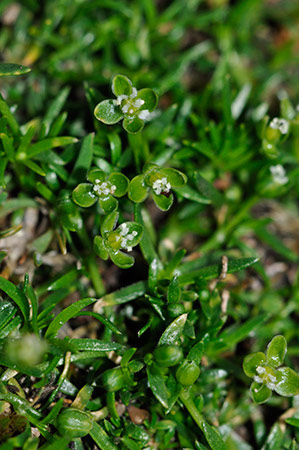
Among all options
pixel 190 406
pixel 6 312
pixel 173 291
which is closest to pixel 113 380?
pixel 190 406

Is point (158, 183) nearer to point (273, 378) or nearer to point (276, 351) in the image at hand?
point (276, 351)

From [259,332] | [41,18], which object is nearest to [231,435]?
[259,332]

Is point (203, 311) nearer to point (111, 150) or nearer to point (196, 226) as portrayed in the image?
point (196, 226)

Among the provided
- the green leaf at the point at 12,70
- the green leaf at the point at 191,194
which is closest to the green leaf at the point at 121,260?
the green leaf at the point at 191,194

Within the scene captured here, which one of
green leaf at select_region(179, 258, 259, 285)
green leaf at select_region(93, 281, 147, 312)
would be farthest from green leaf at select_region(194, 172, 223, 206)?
green leaf at select_region(93, 281, 147, 312)

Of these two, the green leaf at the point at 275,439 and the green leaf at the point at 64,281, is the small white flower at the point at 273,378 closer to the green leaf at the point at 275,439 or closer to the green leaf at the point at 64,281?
the green leaf at the point at 275,439

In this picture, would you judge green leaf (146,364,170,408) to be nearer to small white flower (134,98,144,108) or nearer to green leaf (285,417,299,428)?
green leaf (285,417,299,428)
